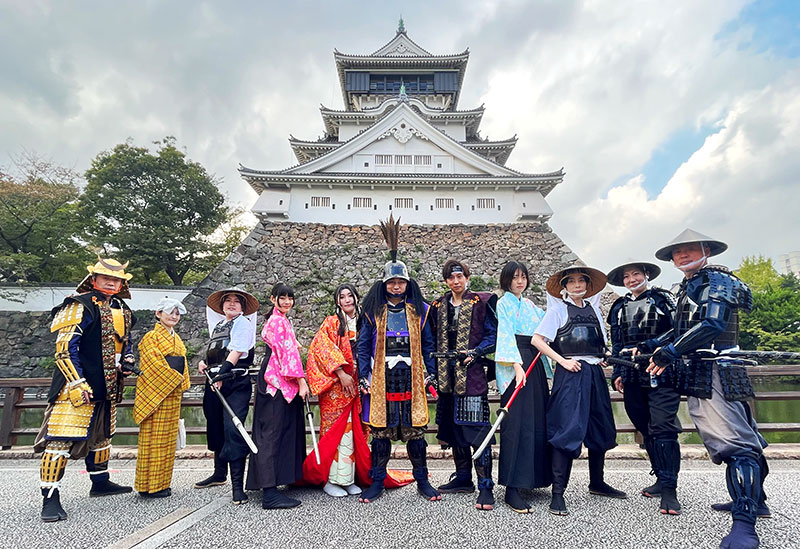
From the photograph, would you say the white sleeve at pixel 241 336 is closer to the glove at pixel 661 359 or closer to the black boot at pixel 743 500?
the glove at pixel 661 359

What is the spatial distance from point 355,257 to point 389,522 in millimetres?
14548

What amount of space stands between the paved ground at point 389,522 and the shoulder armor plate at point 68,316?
1.53 m

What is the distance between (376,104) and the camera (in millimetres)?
24062

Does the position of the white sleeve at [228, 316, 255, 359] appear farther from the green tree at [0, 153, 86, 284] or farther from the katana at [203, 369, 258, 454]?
the green tree at [0, 153, 86, 284]

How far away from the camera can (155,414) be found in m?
3.42

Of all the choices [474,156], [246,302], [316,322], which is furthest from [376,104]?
[246,302]

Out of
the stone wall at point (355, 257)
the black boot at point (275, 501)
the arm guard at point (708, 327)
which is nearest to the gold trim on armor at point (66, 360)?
the black boot at point (275, 501)

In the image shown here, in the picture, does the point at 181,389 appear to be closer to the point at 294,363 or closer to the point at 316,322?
the point at 294,363

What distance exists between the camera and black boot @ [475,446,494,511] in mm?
2980

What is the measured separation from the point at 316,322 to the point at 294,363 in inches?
474

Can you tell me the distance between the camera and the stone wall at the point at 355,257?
15.9 m

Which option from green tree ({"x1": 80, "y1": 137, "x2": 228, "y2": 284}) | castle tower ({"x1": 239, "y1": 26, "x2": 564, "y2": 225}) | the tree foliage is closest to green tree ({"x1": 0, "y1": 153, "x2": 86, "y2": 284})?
green tree ({"x1": 80, "y1": 137, "x2": 228, "y2": 284})


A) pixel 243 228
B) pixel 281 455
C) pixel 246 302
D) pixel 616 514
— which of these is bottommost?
pixel 616 514

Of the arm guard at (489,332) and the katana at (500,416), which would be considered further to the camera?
the arm guard at (489,332)
